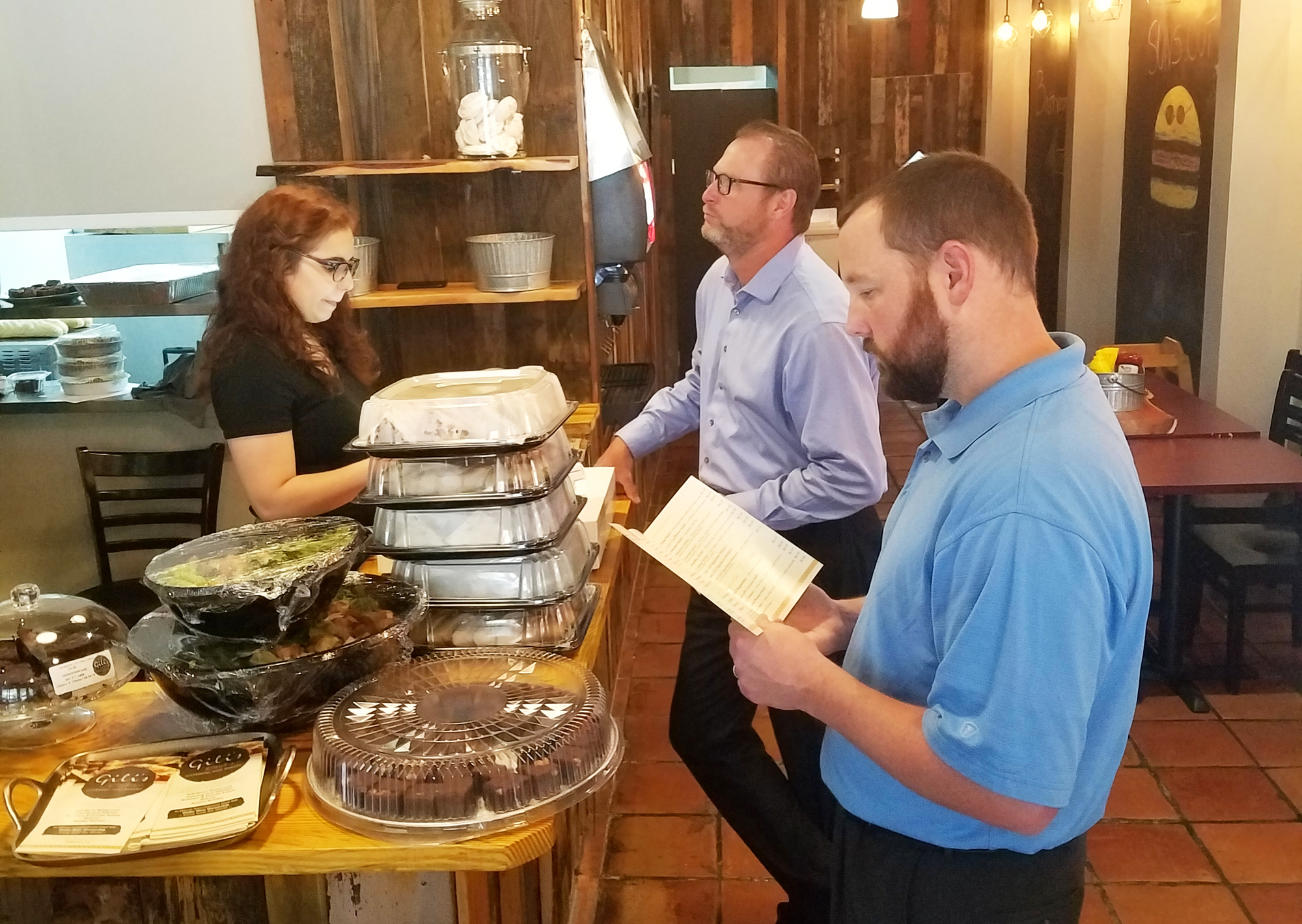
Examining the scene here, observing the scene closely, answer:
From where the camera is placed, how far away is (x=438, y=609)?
1740mm

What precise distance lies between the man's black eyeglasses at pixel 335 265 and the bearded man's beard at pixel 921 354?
1.44 m

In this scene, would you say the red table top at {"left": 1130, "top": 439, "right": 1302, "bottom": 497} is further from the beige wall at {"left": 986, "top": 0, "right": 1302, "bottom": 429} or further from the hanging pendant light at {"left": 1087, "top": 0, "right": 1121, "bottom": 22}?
the hanging pendant light at {"left": 1087, "top": 0, "right": 1121, "bottom": 22}

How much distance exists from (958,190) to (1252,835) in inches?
90.7

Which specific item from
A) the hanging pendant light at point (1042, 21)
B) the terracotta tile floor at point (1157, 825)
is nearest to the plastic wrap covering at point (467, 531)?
the terracotta tile floor at point (1157, 825)

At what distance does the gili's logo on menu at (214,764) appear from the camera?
1.38 meters

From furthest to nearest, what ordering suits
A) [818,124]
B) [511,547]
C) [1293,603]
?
[818,124]
[1293,603]
[511,547]

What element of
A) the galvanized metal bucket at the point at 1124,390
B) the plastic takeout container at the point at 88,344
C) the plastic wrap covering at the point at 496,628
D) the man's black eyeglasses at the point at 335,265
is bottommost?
the galvanized metal bucket at the point at 1124,390

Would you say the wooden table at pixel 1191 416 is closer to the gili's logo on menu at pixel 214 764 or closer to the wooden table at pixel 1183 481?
the wooden table at pixel 1183 481

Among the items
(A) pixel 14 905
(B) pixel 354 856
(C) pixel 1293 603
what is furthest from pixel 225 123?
(C) pixel 1293 603

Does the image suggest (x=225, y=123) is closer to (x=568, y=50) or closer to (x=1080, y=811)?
(x=568, y=50)

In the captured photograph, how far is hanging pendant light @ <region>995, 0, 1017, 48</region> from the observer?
760cm

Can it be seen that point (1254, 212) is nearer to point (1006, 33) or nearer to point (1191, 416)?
point (1191, 416)

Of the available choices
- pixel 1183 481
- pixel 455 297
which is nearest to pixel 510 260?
pixel 455 297

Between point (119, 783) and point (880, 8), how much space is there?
22.8 ft
